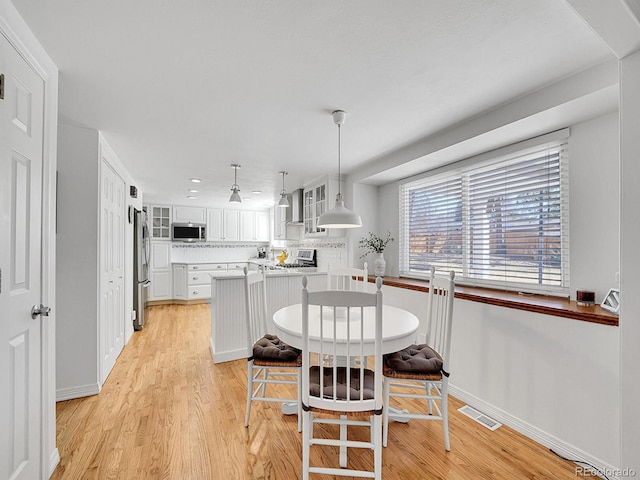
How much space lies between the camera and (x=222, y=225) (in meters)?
7.56

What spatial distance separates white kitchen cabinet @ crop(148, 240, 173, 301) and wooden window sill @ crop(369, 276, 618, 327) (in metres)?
6.11

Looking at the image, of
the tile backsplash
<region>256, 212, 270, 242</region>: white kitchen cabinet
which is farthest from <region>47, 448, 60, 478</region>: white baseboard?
<region>256, 212, 270, 242</region>: white kitchen cabinet

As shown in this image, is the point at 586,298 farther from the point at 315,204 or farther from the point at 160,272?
the point at 160,272

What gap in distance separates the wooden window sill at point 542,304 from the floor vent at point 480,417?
841 mm

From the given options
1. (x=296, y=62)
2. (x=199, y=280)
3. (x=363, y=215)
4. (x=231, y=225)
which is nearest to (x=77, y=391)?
(x=296, y=62)

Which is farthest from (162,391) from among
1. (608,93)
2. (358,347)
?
(608,93)

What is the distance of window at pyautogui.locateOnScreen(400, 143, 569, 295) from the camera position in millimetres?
2330

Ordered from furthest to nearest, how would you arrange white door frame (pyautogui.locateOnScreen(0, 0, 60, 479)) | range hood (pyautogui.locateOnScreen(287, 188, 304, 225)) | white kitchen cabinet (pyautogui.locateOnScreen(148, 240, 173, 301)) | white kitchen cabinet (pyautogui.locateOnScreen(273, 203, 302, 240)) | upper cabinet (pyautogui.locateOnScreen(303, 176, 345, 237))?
white kitchen cabinet (pyautogui.locateOnScreen(148, 240, 173, 301)), white kitchen cabinet (pyautogui.locateOnScreen(273, 203, 302, 240)), range hood (pyautogui.locateOnScreen(287, 188, 304, 225)), upper cabinet (pyautogui.locateOnScreen(303, 176, 345, 237)), white door frame (pyautogui.locateOnScreen(0, 0, 60, 479))

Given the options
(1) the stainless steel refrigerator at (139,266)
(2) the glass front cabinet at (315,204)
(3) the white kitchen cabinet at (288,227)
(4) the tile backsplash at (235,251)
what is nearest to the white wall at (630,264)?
(2) the glass front cabinet at (315,204)

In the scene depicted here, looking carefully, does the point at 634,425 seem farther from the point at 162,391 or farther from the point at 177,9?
the point at 162,391

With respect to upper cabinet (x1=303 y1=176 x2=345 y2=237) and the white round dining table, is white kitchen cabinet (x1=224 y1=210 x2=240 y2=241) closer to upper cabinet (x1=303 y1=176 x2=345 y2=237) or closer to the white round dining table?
upper cabinet (x1=303 y1=176 x2=345 y2=237)

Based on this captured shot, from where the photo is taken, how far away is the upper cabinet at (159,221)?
6879mm

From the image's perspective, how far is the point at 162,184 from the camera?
5023mm

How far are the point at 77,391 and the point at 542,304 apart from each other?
12.0ft
